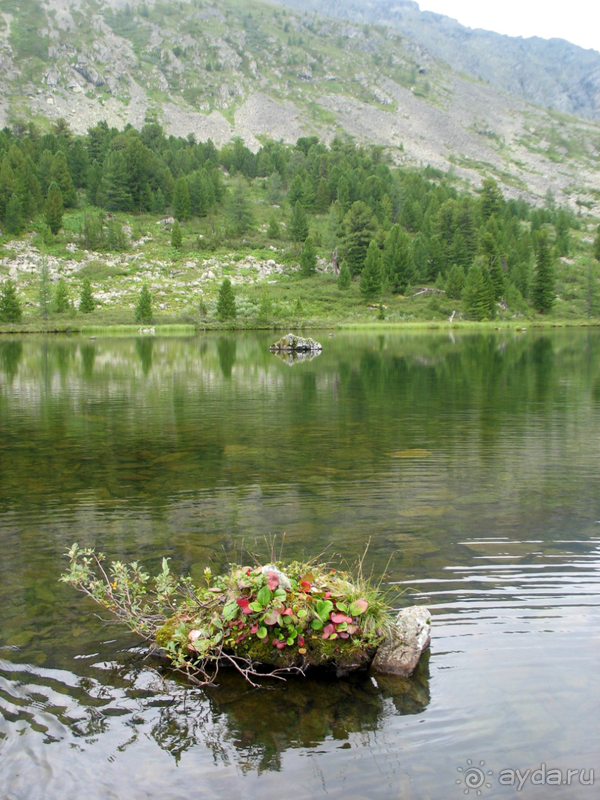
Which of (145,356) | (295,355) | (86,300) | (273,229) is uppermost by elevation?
(273,229)

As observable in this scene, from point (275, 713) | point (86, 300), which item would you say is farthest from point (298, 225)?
point (275, 713)

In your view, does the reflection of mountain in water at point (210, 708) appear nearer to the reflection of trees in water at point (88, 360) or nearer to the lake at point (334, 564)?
the lake at point (334, 564)

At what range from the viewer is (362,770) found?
15.9ft

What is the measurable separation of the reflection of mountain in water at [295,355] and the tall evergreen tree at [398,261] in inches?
3004

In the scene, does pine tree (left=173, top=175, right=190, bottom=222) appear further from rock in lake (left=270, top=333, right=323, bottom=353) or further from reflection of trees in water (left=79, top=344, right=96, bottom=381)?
rock in lake (left=270, top=333, right=323, bottom=353)

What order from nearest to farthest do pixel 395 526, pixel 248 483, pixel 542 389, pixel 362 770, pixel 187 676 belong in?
1. pixel 362 770
2. pixel 187 676
3. pixel 395 526
4. pixel 248 483
5. pixel 542 389

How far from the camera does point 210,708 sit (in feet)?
18.8

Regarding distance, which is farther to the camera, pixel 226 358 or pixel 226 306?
pixel 226 306

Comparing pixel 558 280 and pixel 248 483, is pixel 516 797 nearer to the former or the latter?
pixel 248 483

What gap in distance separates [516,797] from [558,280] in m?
152

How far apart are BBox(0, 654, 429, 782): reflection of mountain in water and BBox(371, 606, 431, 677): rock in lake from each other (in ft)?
0.37

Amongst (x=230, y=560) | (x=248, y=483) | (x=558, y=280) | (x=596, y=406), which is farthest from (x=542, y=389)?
(x=558, y=280)

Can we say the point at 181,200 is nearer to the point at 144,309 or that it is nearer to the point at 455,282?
the point at 144,309

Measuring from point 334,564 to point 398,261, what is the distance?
126m
